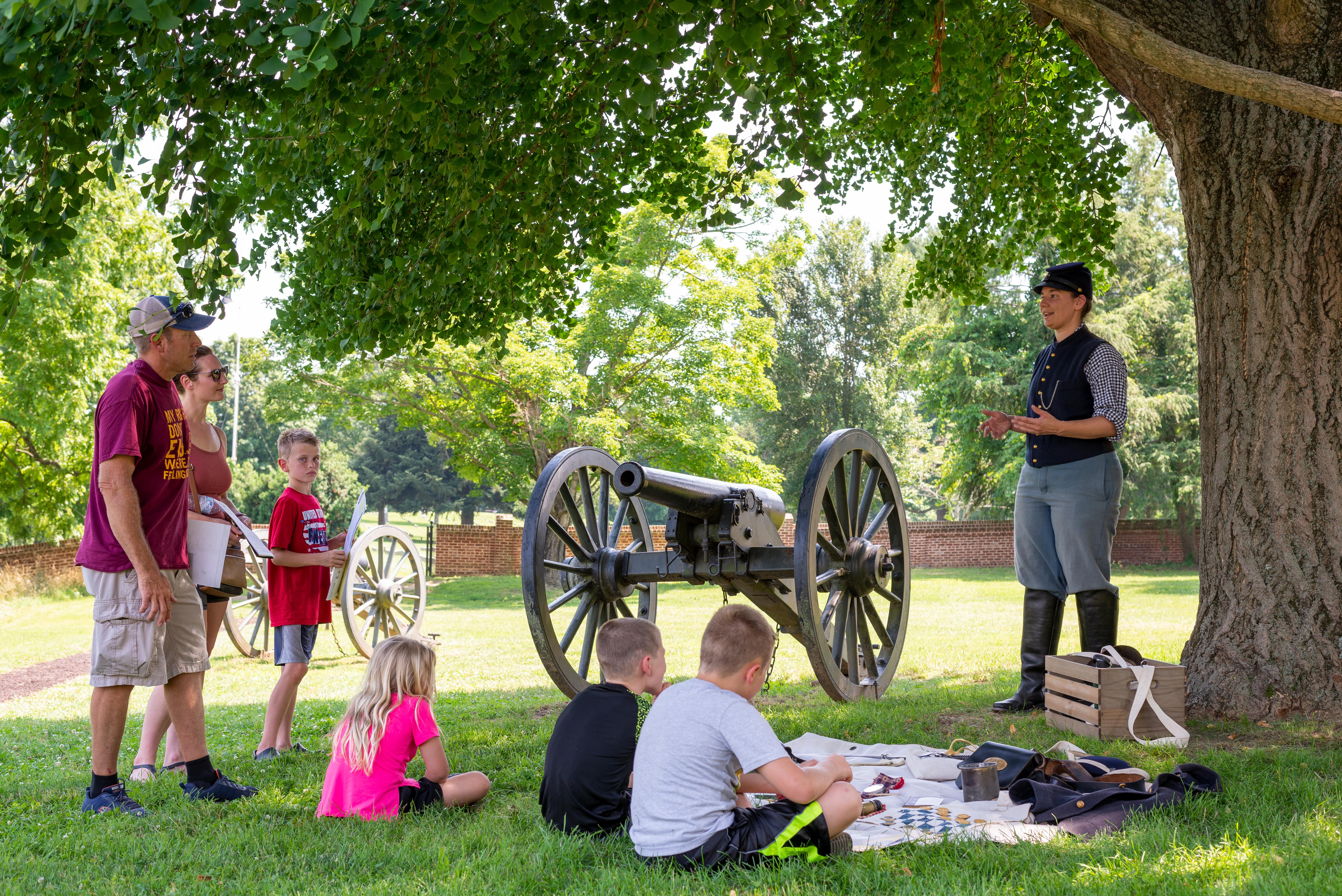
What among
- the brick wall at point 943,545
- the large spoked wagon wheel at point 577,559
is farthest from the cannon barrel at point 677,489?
the brick wall at point 943,545

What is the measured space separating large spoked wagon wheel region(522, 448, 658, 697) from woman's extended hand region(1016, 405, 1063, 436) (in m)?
2.11

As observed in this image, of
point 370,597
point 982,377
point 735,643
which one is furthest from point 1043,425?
point 982,377

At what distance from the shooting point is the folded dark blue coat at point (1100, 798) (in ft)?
10.4

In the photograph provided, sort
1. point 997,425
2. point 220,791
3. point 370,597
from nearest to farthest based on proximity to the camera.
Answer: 1. point 220,791
2. point 997,425
3. point 370,597

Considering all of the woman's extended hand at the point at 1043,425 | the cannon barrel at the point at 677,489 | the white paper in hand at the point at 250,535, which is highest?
the woman's extended hand at the point at 1043,425

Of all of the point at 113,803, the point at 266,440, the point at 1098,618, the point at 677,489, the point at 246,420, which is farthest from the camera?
the point at 246,420

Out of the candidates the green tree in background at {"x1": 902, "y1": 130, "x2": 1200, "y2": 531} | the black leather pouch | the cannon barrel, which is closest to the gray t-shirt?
the black leather pouch

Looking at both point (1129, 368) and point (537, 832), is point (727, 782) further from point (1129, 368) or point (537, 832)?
point (1129, 368)

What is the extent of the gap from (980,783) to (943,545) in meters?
24.2

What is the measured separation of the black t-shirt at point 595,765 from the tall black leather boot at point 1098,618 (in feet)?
9.53

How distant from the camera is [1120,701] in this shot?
4387 mm

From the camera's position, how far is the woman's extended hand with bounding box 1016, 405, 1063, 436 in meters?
4.97

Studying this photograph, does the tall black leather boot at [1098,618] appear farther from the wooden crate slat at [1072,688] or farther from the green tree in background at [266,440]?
the green tree in background at [266,440]

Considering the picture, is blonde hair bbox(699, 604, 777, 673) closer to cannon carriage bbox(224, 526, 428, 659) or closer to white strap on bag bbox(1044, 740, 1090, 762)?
white strap on bag bbox(1044, 740, 1090, 762)
